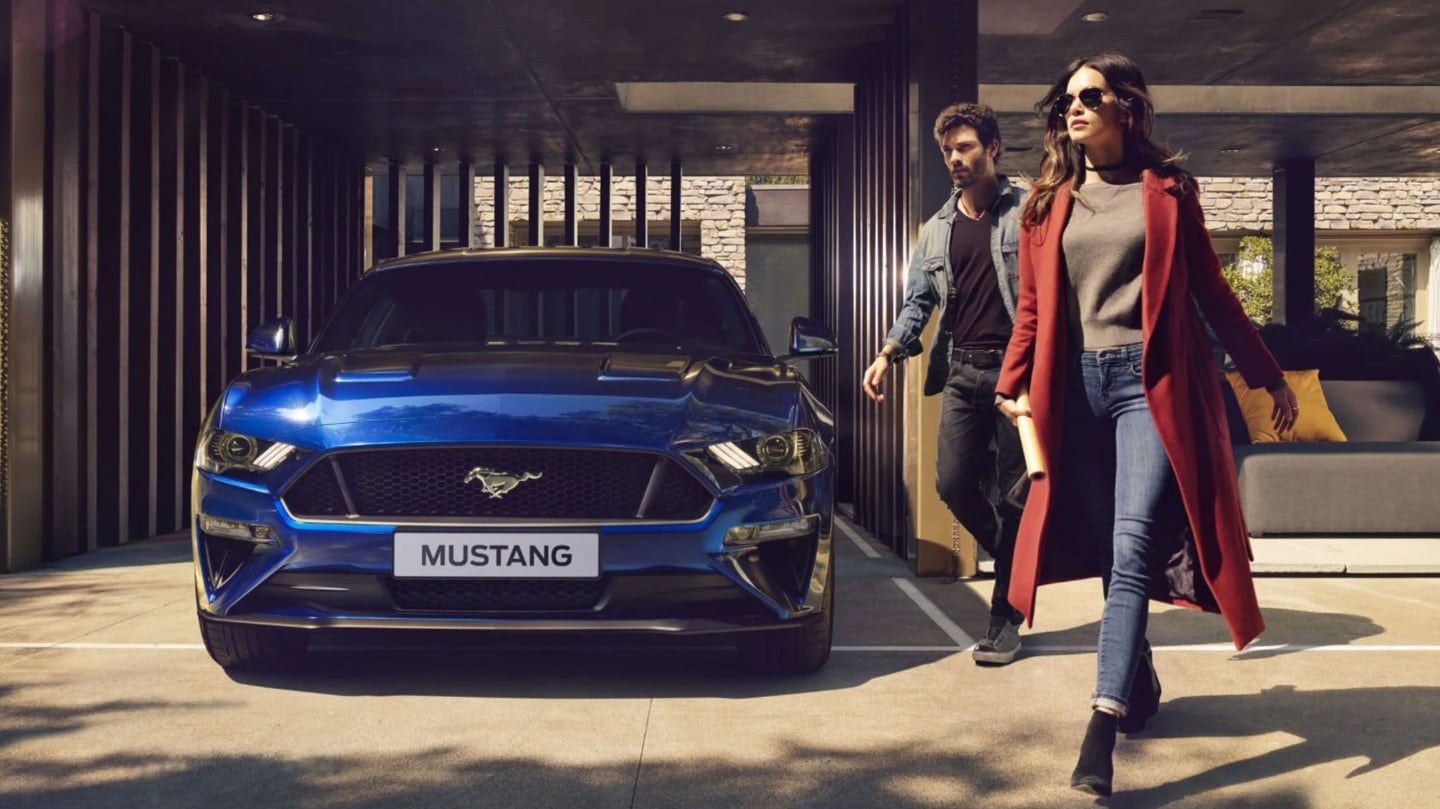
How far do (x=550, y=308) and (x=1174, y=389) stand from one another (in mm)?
2952

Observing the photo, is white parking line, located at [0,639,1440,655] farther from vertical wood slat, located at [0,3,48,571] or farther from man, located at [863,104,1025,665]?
vertical wood slat, located at [0,3,48,571]

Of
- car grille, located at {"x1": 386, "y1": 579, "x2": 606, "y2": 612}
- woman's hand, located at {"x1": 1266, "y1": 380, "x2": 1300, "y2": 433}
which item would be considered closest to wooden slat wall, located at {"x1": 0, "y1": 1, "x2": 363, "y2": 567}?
car grille, located at {"x1": 386, "y1": 579, "x2": 606, "y2": 612}

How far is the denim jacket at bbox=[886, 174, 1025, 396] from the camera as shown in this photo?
4.96 metres

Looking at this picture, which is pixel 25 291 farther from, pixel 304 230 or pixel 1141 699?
pixel 1141 699

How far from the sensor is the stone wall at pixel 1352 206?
26531 millimetres

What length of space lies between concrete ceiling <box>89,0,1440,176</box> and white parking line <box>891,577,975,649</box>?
11.2 ft

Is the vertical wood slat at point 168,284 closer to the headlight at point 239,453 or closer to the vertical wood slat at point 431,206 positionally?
the vertical wood slat at point 431,206

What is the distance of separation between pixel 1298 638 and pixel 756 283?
19853 millimetres

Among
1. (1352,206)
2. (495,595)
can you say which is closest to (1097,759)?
(495,595)

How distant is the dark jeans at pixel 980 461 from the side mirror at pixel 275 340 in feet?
7.39

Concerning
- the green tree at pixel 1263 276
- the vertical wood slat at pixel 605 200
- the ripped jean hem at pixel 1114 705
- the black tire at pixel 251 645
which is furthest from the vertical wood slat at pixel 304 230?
the green tree at pixel 1263 276

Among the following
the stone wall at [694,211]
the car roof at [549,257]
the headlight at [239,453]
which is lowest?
the headlight at [239,453]

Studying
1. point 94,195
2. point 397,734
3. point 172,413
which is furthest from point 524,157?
point 397,734

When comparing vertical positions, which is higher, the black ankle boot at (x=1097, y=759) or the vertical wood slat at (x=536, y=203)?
the vertical wood slat at (x=536, y=203)
